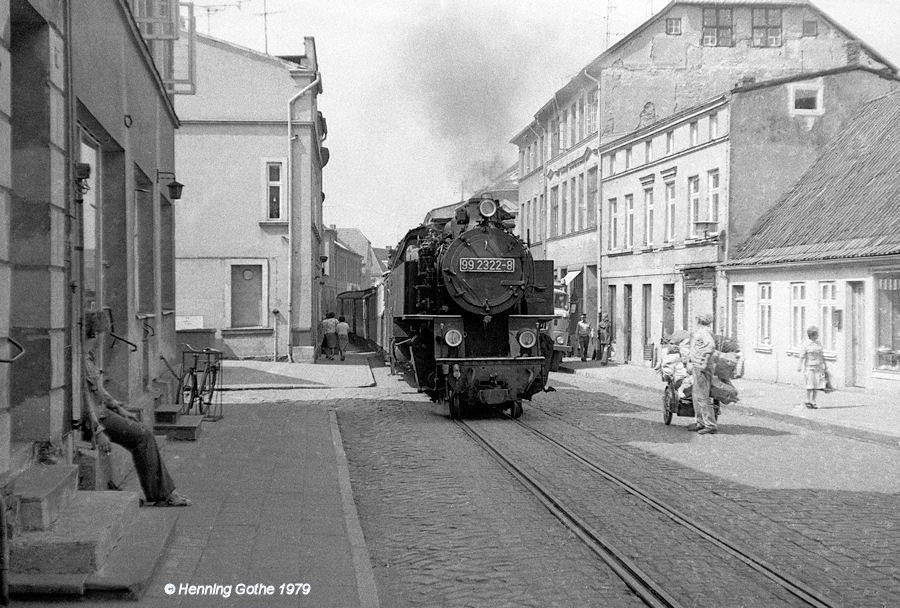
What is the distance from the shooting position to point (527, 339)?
51.0 feet

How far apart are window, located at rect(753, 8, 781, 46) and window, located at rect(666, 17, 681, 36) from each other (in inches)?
105

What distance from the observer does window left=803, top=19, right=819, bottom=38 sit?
33.7 metres

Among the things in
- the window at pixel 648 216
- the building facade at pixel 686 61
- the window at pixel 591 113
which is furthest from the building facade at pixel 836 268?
the window at pixel 591 113

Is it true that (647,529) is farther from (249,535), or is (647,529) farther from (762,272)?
(762,272)

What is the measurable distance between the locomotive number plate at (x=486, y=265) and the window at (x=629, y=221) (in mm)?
15849

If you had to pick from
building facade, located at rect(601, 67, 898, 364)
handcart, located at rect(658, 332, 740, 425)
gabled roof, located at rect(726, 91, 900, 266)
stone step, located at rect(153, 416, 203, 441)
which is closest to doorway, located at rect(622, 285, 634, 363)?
building facade, located at rect(601, 67, 898, 364)

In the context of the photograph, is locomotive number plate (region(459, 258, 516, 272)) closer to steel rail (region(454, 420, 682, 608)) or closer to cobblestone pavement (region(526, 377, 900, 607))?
cobblestone pavement (region(526, 377, 900, 607))

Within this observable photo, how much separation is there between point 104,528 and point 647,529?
157 inches

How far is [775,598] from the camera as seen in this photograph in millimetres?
5609

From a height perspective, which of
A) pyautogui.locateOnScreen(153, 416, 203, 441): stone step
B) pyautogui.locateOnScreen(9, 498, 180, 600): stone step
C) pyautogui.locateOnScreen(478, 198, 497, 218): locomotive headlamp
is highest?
pyautogui.locateOnScreen(478, 198, 497, 218): locomotive headlamp

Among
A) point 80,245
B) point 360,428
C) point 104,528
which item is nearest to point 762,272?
point 360,428

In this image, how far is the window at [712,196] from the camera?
24625mm

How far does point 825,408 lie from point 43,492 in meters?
13.9

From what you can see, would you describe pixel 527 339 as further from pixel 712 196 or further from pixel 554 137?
pixel 554 137
